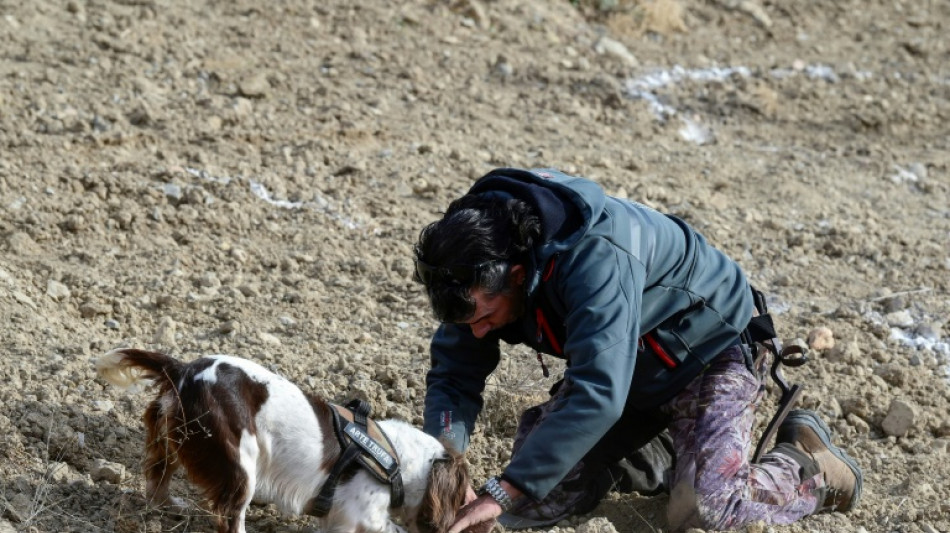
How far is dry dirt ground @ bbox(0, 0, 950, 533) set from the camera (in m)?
5.15

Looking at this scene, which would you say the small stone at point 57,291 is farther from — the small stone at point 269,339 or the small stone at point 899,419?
the small stone at point 899,419

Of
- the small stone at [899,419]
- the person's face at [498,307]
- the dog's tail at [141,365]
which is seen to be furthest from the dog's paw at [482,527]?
the small stone at [899,419]

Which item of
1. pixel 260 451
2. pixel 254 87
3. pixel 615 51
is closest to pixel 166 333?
pixel 260 451

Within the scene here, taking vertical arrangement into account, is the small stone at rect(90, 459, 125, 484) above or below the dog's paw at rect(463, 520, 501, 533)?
below

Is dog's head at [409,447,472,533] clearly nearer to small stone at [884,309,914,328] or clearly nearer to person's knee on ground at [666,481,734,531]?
person's knee on ground at [666,481,734,531]

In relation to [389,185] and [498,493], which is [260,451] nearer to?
[498,493]

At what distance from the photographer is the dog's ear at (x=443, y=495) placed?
13.7 ft

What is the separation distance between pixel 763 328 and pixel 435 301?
1567 millimetres

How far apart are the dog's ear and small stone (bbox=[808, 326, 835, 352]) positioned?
2833 millimetres

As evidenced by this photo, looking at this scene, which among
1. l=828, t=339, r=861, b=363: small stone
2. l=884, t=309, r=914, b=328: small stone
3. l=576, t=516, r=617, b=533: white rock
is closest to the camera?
l=576, t=516, r=617, b=533: white rock

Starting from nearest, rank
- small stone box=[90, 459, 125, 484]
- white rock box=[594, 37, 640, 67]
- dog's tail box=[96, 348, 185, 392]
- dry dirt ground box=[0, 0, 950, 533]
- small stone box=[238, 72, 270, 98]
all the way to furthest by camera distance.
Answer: dog's tail box=[96, 348, 185, 392] < small stone box=[90, 459, 125, 484] < dry dirt ground box=[0, 0, 950, 533] < small stone box=[238, 72, 270, 98] < white rock box=[594, 37, 640, 67]

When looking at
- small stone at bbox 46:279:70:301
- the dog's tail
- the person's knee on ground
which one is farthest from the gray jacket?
small stone at bbox 46:279:70:301

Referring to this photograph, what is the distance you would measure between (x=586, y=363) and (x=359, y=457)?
3.01 feet

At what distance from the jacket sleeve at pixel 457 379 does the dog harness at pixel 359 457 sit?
16.8 inches
